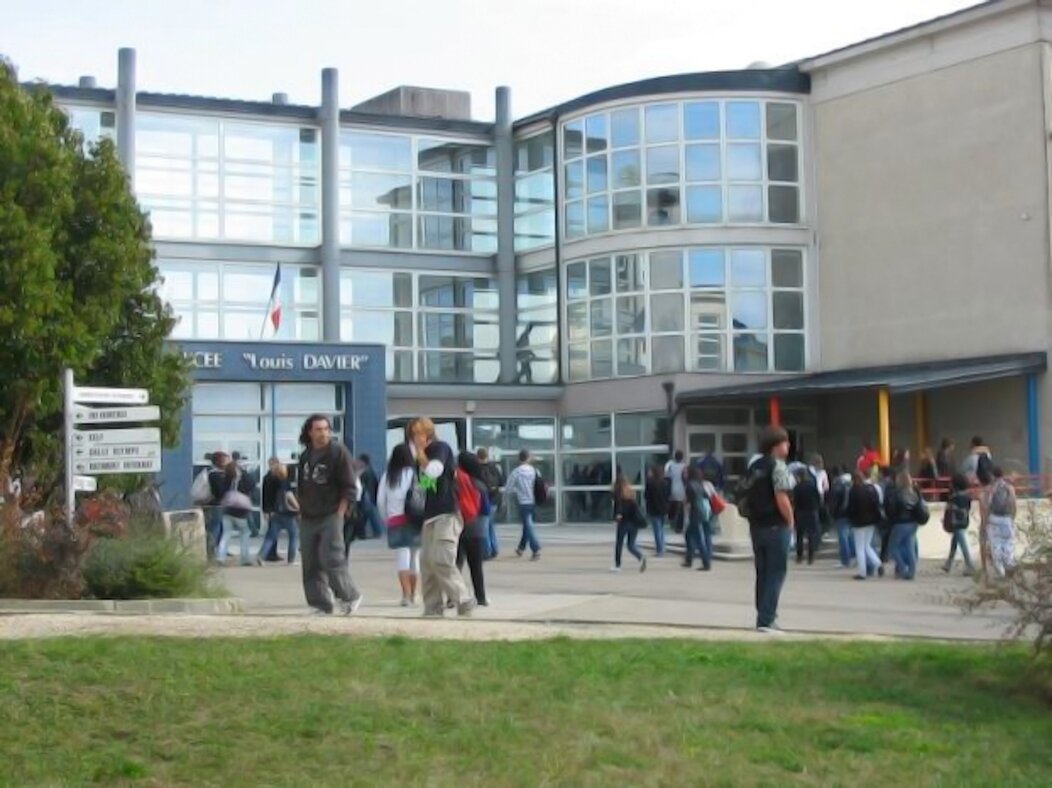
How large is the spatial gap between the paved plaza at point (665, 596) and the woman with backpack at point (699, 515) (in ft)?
1.11

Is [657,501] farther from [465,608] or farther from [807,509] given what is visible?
[465,608]

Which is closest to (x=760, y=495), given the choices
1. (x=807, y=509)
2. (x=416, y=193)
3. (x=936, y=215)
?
(x=807, y=509)

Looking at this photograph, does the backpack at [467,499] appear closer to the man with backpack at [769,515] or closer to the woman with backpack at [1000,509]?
the man with backpack at [769,515]

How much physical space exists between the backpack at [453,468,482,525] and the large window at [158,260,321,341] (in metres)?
22.2

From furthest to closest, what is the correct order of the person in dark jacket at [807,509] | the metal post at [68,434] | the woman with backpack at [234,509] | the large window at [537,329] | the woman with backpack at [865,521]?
the large window at [537,329] < the person in dark jacket at [807,509] < the woman with backpack at [234,509] < the woman with backpack at [865,521] < the metal post at [68,434]

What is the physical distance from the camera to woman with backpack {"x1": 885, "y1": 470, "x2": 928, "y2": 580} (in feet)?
71.7

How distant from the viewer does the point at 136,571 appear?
48.4ft

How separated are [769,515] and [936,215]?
2311 centimetres

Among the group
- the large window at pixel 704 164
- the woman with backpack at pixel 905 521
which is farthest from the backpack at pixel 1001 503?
the large window at pixel 704 164

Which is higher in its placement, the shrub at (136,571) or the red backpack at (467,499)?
the red backpack at (467,499)

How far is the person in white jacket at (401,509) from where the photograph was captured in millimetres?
14805

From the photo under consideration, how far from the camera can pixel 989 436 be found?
111ft

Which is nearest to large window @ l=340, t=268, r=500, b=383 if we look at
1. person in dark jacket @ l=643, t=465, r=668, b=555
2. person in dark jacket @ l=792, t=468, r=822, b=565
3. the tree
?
person in dark jacket @ l=643, t=465, r=668, b=555

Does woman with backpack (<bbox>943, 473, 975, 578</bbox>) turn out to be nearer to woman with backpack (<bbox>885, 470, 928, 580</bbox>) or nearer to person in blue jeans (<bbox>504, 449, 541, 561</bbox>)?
woman with backpack (<bbox>885, 470, 928, 580</bbox>)
